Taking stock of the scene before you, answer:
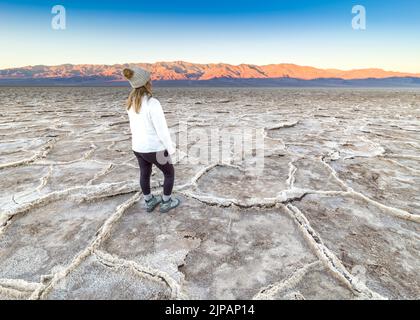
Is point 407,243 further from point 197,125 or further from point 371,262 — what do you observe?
point 197,125

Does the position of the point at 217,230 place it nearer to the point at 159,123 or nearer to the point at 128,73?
the point at 159,123

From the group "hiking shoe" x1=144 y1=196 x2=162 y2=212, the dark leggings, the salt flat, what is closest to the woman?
the dark leggings

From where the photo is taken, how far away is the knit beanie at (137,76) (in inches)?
72.9

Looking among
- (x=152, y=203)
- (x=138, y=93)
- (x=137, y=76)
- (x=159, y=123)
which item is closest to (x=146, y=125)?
(x=159, y=123)

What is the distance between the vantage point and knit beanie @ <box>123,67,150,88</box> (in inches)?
72.9

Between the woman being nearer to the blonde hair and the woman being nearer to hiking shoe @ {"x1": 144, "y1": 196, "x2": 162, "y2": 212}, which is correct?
the blonde hair

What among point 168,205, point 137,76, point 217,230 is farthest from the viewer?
point 168,205

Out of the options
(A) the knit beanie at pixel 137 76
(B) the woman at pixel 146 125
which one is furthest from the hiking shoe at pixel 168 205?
(A) the knit beanie at pixel 137 76

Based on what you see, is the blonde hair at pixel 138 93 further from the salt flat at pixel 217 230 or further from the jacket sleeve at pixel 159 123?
the salt flat at pixel 217 230

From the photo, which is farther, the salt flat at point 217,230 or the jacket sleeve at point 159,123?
the jacket sleeve at point 159,123

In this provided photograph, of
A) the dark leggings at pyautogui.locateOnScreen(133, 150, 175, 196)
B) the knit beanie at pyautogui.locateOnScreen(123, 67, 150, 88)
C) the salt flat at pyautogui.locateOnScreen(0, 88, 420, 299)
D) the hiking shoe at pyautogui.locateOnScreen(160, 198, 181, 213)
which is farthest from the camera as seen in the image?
the hiking shoe at pyautogui.locateOnScreen(160, 198, 181, 213)

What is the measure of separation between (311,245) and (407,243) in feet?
2.27

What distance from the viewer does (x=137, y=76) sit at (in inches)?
73.0

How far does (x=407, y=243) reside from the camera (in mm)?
1897
